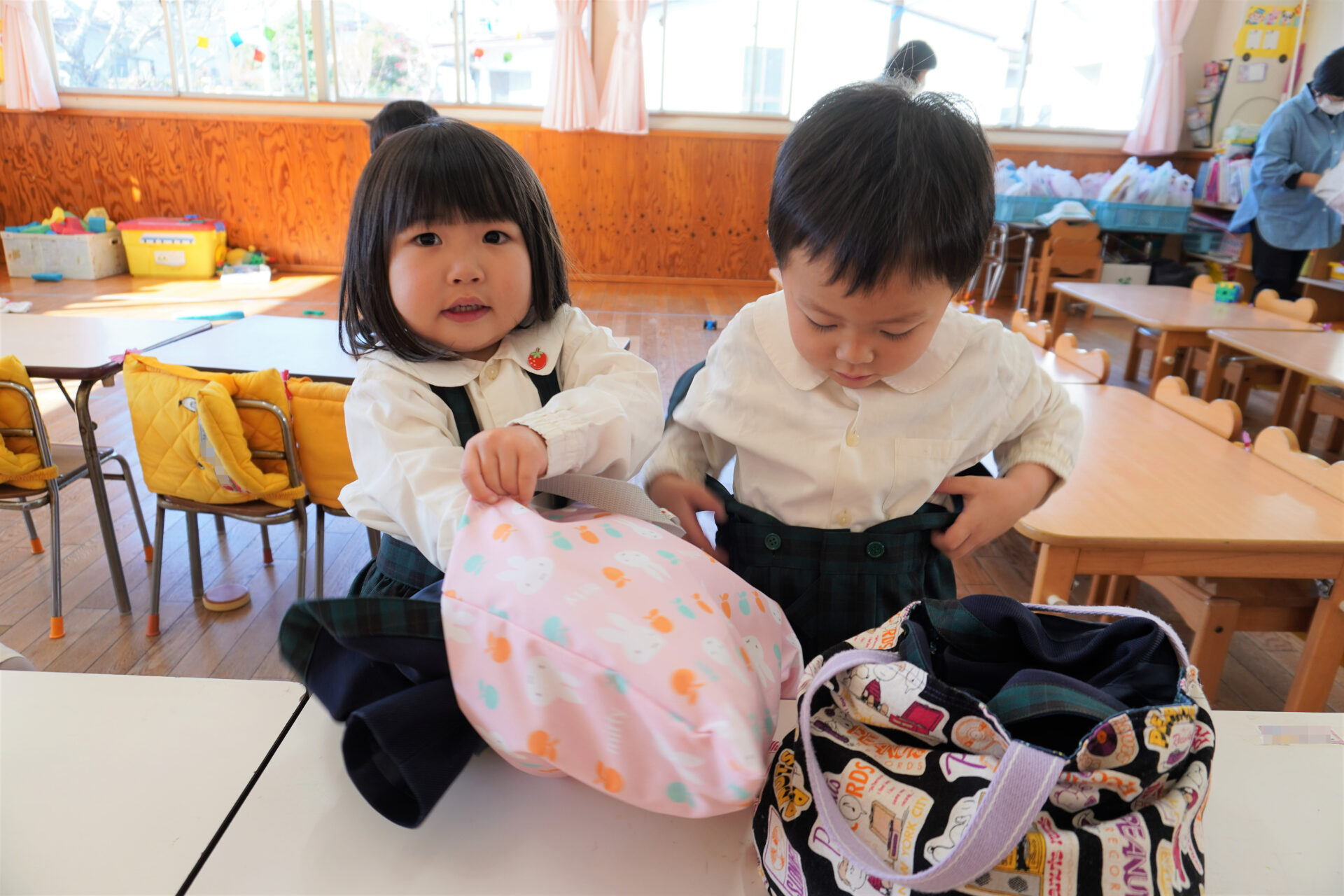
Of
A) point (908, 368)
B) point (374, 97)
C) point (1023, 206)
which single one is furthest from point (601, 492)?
point (374, 97)

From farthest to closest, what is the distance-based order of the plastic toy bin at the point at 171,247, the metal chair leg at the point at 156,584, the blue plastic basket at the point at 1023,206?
the plastic toy bin at the point at 171,247 < the blue plastic basket at the point at 1023,206 < the metal chair leg at the point at 156,584

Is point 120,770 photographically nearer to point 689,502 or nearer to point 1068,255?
point 689,502

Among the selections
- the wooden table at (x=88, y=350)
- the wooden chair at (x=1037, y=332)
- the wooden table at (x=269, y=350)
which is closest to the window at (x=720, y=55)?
the wooden chair at (x=1037, y=332)

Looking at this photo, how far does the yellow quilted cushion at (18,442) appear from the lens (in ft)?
6.23

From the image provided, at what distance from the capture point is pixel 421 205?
2.82 ft

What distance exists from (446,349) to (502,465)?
269 mm

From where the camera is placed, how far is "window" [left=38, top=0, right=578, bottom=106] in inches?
248

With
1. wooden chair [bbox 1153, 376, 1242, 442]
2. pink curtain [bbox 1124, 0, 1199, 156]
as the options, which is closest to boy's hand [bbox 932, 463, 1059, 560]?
wooden chair [bbox 1153, 376, 1242, 442]

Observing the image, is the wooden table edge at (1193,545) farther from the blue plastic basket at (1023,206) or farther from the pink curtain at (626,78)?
the pink curtain at (626,78)

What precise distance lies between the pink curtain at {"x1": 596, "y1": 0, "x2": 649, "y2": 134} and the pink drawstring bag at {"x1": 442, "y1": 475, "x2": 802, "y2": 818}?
6.30 m

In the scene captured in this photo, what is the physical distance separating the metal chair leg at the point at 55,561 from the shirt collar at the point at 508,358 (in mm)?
1656

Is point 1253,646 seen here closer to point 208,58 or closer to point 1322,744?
point 1322,744

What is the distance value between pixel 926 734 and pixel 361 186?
0.77 m

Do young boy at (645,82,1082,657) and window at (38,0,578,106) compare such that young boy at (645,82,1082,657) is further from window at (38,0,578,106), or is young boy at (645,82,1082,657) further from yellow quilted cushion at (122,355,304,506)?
window at (38,0,578,106)
